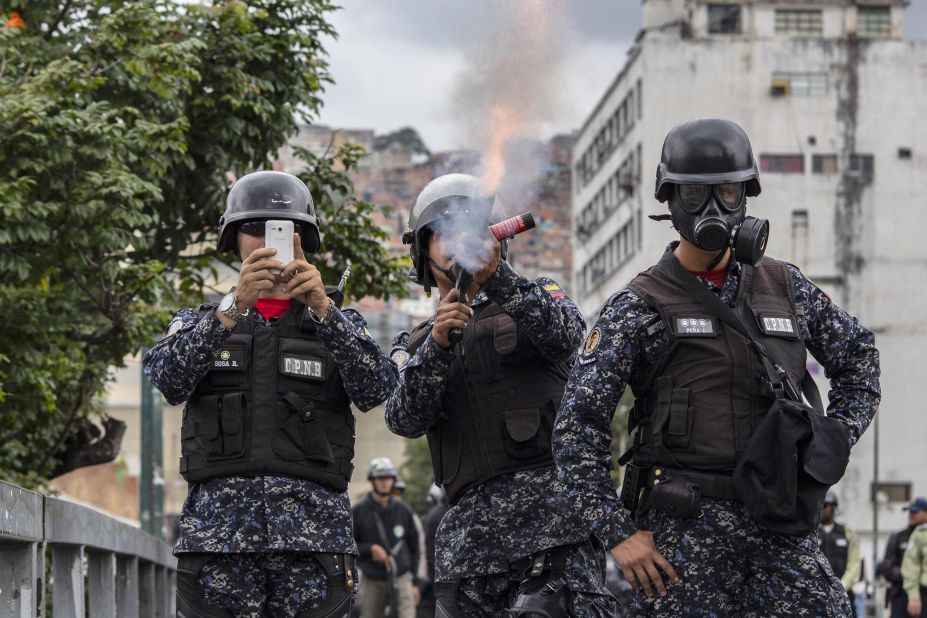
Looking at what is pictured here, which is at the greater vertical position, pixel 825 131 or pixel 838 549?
pixel 825 131

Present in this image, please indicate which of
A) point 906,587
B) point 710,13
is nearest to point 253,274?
point 906,587

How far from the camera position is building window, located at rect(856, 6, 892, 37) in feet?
246

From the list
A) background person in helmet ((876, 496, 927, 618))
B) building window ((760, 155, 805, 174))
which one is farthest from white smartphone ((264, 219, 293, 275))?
building window ((760, 155, 805, 174))

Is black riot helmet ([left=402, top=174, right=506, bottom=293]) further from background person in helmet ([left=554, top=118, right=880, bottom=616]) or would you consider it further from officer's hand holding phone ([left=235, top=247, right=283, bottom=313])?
background person in helmet ([left=554, top=118, right=880, bottom=616])

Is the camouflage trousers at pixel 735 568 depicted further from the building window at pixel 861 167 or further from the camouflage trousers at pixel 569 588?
the building window at pixel 861 167

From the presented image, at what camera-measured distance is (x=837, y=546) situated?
16781 millimetres

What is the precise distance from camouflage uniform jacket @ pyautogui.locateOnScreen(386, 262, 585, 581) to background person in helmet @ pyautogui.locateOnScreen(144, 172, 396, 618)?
0.18 metres

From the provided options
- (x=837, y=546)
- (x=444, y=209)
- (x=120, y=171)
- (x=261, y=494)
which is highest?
(x=120, y=171)

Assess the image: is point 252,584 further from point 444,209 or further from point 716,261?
point 716,261

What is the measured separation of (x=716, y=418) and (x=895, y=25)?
73592 mm

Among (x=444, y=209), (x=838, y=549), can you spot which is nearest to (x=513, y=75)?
(x=444, y=209)

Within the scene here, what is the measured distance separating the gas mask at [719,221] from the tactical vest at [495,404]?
3.42 feet

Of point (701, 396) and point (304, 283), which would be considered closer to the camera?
point (701, 396)

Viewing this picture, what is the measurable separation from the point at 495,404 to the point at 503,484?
12.4 inches
